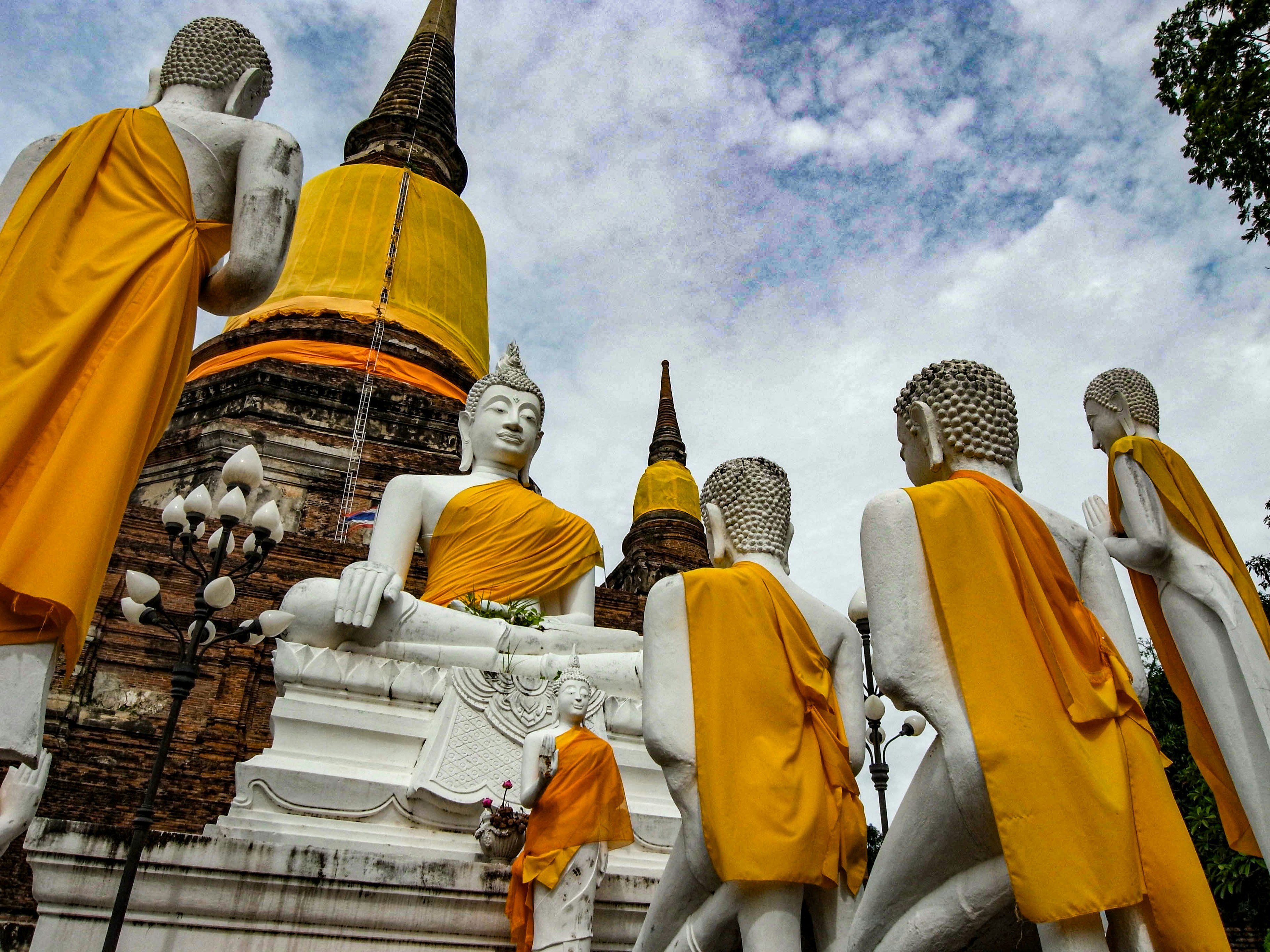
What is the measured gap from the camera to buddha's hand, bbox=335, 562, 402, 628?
5.61 m

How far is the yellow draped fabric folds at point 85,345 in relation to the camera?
2.40 metres

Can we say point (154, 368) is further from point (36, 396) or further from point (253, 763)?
point (253, 763)

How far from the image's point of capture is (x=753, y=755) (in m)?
2.75

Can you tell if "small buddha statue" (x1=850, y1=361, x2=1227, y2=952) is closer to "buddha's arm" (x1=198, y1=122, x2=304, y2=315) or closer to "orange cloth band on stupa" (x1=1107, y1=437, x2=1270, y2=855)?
"orange cloth band on stupa" (x1=1107, y1=437, x2=1270, y2=855)

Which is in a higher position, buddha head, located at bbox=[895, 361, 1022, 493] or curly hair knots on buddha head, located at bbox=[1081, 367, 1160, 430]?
curly hair knots on buddha head, located at bbox=[1081, 367, 1160, 430]

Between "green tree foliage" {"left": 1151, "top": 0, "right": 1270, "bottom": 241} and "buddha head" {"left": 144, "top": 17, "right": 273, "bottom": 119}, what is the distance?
7.24 m

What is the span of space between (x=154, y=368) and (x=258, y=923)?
7.60 ft

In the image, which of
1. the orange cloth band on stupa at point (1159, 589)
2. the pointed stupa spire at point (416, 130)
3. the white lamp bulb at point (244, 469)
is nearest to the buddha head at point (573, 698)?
the orange cloth band on stupa at point (1159, 589)

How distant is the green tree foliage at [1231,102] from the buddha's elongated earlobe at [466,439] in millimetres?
6310

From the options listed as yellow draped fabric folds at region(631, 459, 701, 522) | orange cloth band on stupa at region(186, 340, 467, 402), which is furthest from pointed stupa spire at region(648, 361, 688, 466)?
orange cloth band on stupa at region(186, 340, 467, 402)

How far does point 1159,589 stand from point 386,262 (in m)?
15.1

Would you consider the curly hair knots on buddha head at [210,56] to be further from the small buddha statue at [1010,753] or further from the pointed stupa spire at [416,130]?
the pointed stupa spire at [416,130]

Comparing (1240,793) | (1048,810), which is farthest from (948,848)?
(1240,793)

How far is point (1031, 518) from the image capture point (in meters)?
2.59
